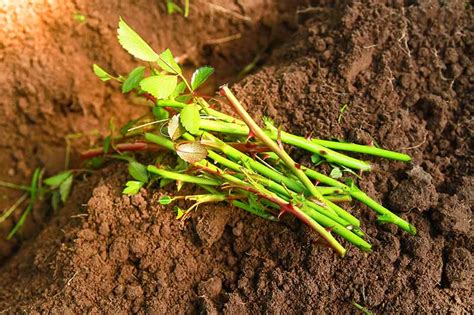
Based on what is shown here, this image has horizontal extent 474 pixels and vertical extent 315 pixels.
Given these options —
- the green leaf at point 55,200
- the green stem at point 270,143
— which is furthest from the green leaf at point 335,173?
the green leaf at point 55,200

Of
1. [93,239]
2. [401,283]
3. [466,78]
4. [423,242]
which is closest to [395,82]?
[466,78]

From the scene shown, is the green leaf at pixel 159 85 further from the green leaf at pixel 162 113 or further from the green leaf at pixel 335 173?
the green leaf at pixel 335 173

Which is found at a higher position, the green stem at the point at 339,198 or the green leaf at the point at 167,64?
the green leaf at the point at 167,64

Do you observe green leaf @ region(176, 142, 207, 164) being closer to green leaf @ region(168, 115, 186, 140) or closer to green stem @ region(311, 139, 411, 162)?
green leaf @ region(168, 115, 186, 140)

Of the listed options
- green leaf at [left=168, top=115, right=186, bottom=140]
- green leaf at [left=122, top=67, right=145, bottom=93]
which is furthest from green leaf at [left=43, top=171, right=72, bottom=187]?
green leaf at [left=168, top=115, right=186, bottom=140]

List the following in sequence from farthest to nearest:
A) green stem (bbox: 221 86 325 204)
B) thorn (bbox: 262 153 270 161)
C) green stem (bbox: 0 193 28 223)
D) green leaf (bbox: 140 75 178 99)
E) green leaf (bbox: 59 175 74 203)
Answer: green stem (bbox: 0 193 28 223) < green leaf (bbox: 59 175 74 203) < thorn (bbox: 262 153 270 161) < green leaf (bbox: 140 75 178 99) < green stem (bbox: 221 86 325 204)

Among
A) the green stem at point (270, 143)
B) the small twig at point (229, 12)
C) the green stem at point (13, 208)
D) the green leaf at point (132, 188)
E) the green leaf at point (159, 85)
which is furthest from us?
the small twig at point (229, 12)
